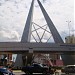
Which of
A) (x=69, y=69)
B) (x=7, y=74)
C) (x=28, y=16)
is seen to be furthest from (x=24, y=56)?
(x=7, y=74)

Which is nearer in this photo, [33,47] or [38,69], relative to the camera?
[38,69]

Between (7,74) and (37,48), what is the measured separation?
59.2 m

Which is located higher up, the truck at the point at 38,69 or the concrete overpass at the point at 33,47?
the concrete overpass at the point at 33,47

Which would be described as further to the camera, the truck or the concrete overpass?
the concrete overpass

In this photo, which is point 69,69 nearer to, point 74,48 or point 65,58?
point 74,48

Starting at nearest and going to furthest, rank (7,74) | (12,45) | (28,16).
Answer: (7,74)
(12,45)
(28,16)

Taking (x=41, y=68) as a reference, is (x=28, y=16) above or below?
above

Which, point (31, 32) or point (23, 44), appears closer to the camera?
point (23, 44)

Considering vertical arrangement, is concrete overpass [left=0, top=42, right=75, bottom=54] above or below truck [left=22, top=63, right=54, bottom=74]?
above

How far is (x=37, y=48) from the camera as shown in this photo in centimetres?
8650

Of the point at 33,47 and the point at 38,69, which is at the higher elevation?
the point at 33,47

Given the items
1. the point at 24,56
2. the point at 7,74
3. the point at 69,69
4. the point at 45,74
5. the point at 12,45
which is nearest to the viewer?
the point at 7,74

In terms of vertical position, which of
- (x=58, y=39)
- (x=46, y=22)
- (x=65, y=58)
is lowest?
(x=65, y=58)

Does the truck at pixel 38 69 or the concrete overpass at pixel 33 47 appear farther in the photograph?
the concrete overpass at pixel 33 47
